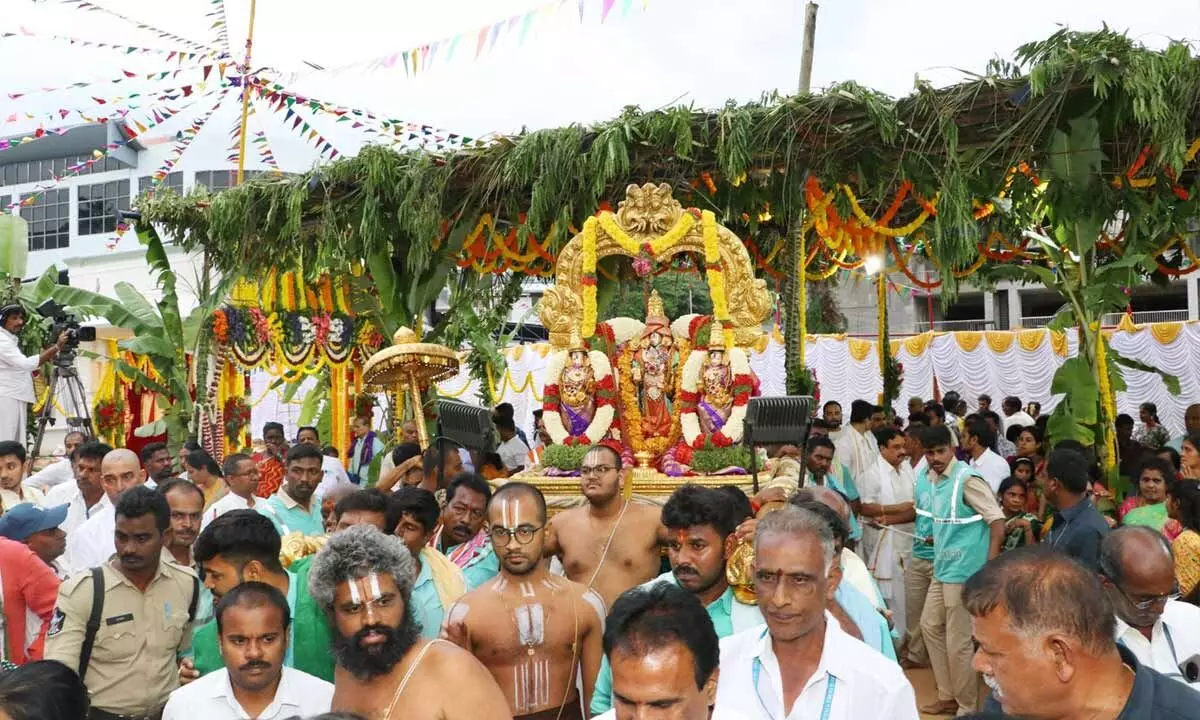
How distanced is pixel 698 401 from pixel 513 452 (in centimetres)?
419

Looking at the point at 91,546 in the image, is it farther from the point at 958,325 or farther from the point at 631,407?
the point at 958,325

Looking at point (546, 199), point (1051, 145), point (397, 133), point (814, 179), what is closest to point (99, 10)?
point (397, 133)

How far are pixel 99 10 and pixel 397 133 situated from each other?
3710 millimetres

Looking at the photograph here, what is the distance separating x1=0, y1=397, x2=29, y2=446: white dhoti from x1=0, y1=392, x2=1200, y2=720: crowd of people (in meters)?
→ 3.49

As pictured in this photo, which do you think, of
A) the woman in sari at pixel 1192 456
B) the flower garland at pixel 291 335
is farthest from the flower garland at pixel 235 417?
the woman in sari at pixel 1192 456

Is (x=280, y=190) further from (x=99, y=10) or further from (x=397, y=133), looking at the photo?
(x=99, y=10)

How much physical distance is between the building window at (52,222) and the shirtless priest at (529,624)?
33.7m

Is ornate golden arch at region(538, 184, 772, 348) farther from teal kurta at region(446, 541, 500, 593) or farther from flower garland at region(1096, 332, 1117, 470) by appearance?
teal kurta at region(446, 541, 500, 593)

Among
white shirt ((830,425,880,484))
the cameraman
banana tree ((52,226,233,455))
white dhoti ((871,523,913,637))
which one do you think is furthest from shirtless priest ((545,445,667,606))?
banana tree ((52,226,233,455))

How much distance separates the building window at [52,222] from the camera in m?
34.6

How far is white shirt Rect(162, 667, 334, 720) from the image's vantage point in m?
3.39

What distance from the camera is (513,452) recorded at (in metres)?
12.5

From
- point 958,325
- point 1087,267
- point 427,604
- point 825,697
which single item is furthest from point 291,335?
point 958,325

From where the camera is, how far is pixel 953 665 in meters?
7.36
